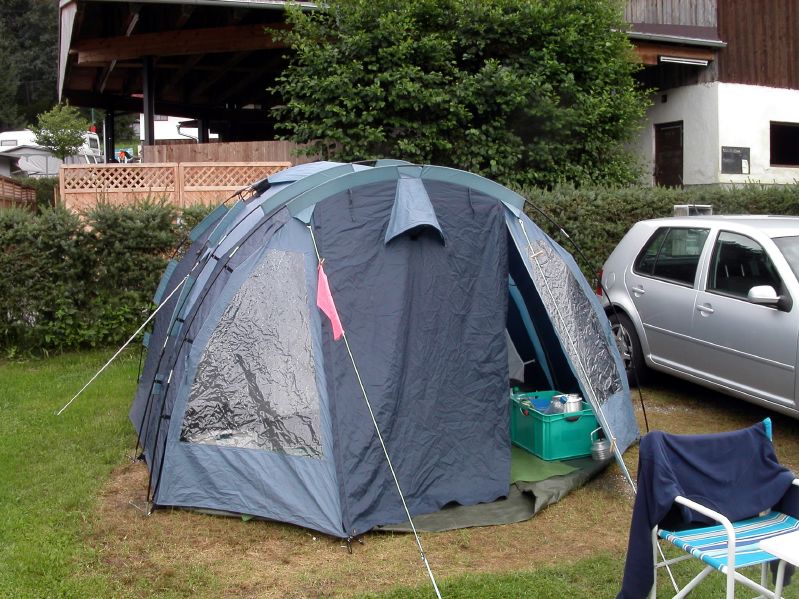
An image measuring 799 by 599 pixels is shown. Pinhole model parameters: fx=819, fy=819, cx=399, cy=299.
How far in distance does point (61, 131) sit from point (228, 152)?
58.5ft

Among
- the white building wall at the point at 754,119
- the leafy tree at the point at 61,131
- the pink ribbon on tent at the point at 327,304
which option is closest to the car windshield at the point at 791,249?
the pink ribbon on tent at the point at 327,304

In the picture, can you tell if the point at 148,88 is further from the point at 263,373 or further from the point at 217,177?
the point at 263,373

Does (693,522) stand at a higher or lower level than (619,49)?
lower

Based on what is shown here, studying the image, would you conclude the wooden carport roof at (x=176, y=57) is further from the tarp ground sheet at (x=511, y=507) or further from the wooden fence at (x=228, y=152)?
the tarp ground sheet at (x=511, y=507)

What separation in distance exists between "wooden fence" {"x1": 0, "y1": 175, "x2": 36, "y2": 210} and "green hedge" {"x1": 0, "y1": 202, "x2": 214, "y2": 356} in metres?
8.98

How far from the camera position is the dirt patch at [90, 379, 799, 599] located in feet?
13.9

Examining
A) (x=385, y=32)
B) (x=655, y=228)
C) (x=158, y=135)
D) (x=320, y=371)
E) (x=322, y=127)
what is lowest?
(x=320, y=371)

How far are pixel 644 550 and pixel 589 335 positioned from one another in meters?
2.68

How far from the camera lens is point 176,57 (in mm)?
17938

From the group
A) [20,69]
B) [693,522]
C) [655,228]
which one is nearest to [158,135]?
[20,69]

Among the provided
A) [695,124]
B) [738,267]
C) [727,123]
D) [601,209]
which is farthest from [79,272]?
[727,123]

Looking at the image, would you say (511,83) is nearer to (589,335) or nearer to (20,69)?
(589,335)

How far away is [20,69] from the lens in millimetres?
48906

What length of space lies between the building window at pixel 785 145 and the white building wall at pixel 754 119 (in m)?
0.72
